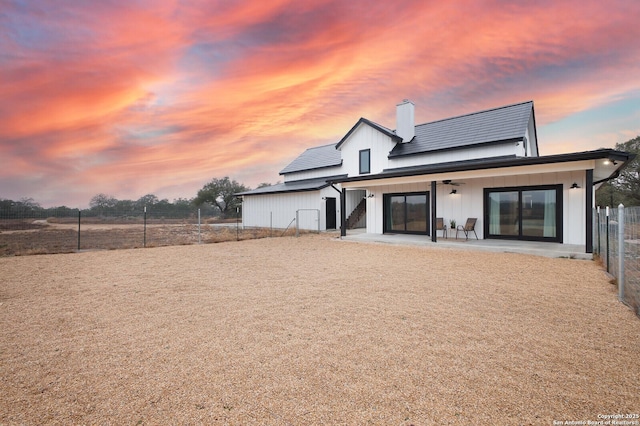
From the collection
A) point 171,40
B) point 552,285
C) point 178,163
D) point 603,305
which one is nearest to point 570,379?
point 603,305

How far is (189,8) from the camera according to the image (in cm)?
984

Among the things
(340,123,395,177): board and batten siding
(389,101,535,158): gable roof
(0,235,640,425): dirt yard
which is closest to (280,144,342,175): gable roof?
(340,123,395,177): board and batten siding

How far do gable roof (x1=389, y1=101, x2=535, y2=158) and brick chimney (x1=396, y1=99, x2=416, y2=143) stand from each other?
0.49 m

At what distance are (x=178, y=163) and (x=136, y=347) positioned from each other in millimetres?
24361

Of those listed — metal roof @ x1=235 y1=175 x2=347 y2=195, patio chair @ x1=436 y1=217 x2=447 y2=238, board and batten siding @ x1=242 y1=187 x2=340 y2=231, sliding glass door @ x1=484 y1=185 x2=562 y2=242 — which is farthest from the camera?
metal roof @ x1=235 y1=175 x2=347 y2=195

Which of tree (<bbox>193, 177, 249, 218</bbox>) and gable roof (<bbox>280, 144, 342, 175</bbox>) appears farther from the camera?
tree (<bbox>193, 177, 249, 218</bbox>)

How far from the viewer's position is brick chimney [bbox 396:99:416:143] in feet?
59.6

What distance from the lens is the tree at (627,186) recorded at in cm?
3136

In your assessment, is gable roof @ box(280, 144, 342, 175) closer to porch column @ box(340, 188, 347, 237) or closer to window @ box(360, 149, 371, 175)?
window @ box(360, 149, 371, 175)

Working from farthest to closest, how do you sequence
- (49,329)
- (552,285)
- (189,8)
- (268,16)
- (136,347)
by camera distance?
1. (268,16)
2. (189,8)
3. (552,285)
4. (49,329)
5. (136,347)

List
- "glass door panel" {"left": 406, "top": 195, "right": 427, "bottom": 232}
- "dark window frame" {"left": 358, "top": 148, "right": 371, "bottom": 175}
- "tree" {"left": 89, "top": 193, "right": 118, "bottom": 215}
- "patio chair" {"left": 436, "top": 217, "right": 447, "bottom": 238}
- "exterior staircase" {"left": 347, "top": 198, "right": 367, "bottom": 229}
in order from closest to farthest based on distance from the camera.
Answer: "patio chair" {"left": 436, "top": 217, "right": 447, "bottom": 238}
"glass door panel" {"left": 406, "top": 195, "right": 427, "bottom": 232}
"dark window frame" {"left": 358, "top": 148, "right": 371, "bottom": 175}
"exterior staircase" {"left": 347, "top": 198, "right": 367, "bottom": 229}
"tree" {"left": 89, "top": 193, "right": 118, "bottom": 215}

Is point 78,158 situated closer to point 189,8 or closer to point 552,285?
point 189,8

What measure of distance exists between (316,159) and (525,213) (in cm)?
1588

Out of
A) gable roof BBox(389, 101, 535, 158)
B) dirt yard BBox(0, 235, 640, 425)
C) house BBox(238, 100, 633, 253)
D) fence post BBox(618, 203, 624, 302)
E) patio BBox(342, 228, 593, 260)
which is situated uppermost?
gable roof BBox(389, 101, 535, 158)
